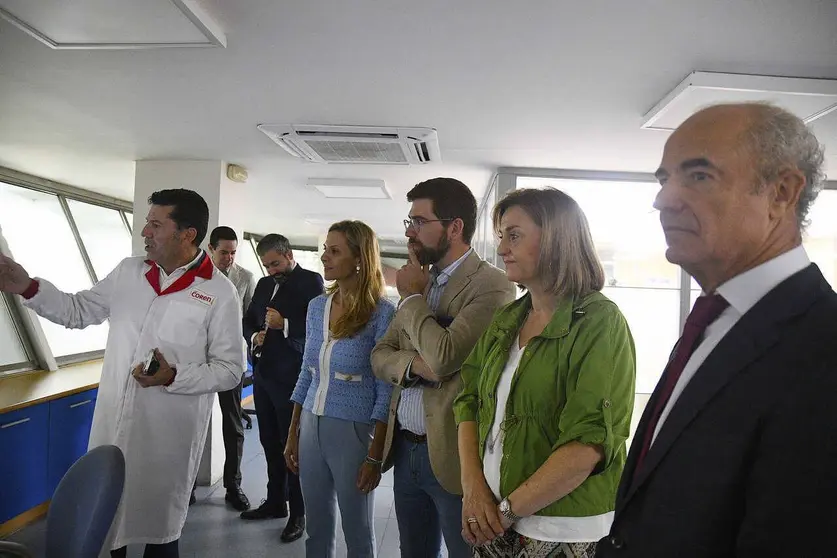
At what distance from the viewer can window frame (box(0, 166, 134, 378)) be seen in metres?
4.55

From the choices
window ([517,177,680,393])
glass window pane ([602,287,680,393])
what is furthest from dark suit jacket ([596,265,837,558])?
glass window pane ([602,287,680,393])

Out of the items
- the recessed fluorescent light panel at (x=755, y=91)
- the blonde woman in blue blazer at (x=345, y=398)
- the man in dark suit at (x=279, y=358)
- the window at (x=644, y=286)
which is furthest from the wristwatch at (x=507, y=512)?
the window at (x=644, y=286)

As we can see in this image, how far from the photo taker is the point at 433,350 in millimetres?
1560

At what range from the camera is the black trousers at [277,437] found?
3.23 m

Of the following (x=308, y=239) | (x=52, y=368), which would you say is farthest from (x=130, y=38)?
(x=308, y=239)

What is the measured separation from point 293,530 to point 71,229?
14.9ft

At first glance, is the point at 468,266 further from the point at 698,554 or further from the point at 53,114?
the point at 53,114

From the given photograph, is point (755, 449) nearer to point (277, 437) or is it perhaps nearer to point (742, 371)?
point (742, 371)

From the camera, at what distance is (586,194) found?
16.1 feet

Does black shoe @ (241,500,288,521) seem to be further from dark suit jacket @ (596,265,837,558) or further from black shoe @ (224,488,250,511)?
dark suit jacket @ (596,265,837,558)

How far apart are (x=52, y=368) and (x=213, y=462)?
1.78 metres

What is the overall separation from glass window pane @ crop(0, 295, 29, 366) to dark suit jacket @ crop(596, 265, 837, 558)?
201 inches

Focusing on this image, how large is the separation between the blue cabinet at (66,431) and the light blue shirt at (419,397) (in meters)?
3.06

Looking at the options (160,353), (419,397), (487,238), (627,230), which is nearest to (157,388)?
(160,353)
